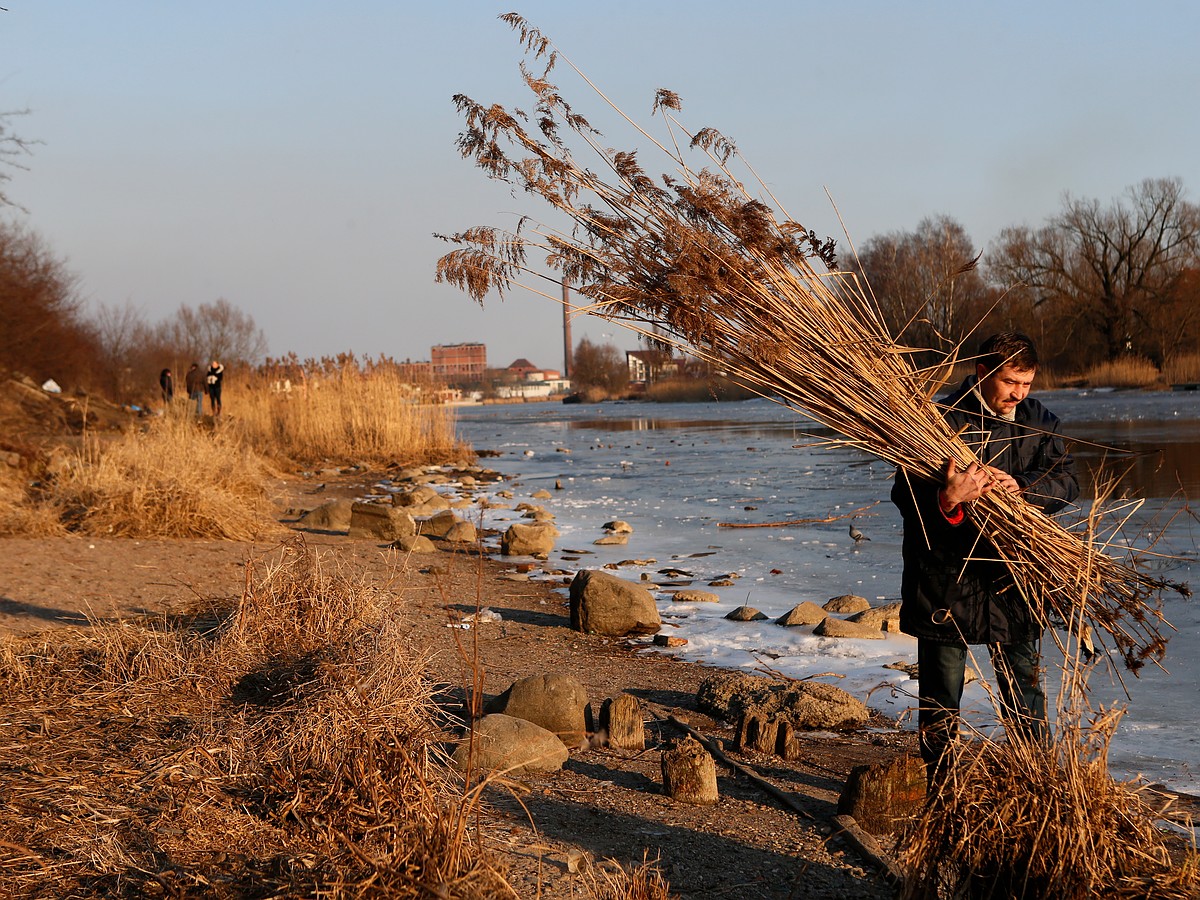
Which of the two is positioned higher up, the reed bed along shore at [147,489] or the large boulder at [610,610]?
the reed bed along shore at [147,489]

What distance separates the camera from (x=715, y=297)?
3.38 metres

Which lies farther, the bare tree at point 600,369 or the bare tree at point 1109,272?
the bare tree at point 600,369

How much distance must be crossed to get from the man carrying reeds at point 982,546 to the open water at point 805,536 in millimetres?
297

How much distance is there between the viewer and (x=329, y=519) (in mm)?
10477

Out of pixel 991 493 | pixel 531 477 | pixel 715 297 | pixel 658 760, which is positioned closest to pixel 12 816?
pixel 658 760

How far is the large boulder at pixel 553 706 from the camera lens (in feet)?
13.8

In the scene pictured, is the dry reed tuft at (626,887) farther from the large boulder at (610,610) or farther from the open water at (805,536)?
the large boulder at (610,610)

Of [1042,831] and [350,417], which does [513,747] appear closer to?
[1042,831]

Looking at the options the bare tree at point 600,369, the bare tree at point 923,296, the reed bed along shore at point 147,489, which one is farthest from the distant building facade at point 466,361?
the bare tree at point 923,296

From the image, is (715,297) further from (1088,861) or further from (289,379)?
(289,379)

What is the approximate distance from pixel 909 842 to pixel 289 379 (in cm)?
2039

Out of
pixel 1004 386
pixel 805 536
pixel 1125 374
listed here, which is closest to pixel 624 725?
pixel 1004 386

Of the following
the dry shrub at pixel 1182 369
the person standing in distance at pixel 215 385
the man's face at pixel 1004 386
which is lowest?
the man's face at pixel 1004 386

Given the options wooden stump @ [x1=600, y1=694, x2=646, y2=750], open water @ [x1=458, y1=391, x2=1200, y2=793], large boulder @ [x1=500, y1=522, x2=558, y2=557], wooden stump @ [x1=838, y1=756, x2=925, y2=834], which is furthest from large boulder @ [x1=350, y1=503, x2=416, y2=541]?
wooden stump @ [x1=838, y1=756, x2=925, y2=834]
